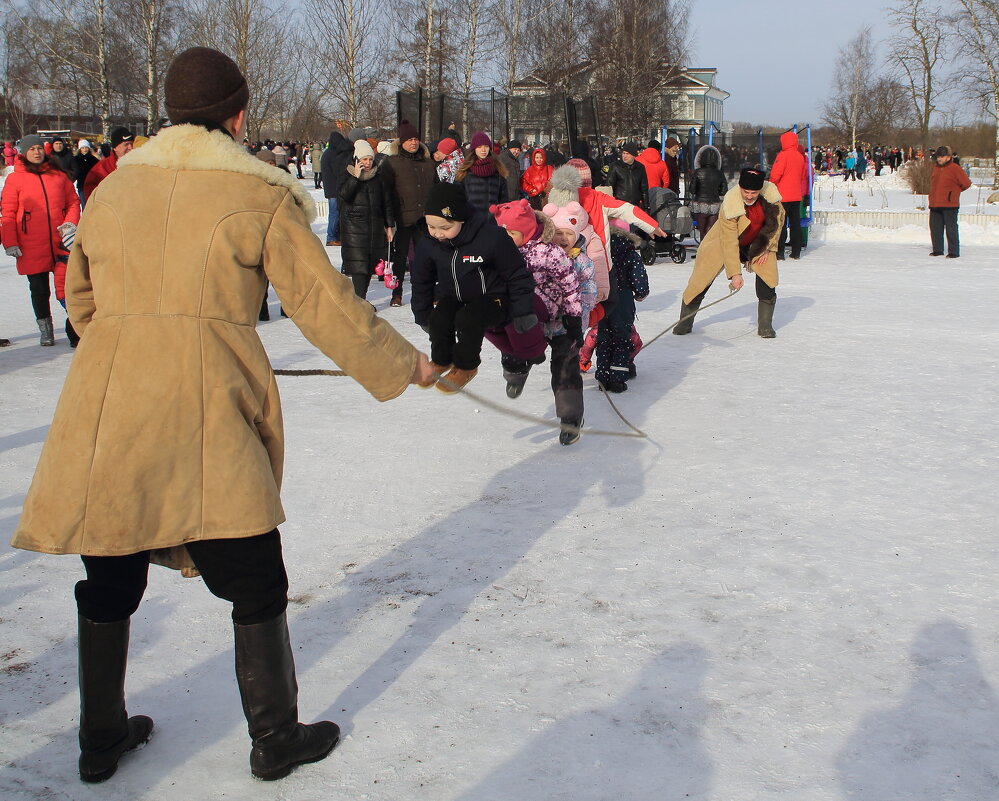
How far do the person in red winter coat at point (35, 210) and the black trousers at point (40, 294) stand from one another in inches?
4.1

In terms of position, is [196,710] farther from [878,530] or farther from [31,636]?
[878,530]

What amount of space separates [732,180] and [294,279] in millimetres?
17506

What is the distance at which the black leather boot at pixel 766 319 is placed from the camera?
8.70 metres

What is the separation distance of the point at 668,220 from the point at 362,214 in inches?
219

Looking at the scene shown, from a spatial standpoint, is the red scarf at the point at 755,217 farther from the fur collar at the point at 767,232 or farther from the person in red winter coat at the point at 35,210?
the person in red winter coat at the point at 35,210

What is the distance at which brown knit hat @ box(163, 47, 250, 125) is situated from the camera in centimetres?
227

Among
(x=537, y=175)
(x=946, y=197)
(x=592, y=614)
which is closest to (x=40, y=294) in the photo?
(x=537, y=175)

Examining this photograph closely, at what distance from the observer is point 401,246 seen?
33.1 ft

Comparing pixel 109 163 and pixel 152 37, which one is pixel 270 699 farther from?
pixel 152 37

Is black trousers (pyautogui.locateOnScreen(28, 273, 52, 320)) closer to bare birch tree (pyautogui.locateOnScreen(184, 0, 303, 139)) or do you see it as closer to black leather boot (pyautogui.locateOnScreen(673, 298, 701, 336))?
black leather boot (pyautogui.locateOnScreen(673, 298, 701, 336))

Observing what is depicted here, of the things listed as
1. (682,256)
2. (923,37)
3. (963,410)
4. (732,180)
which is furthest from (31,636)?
(923,37)

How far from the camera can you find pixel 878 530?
4.25 metres

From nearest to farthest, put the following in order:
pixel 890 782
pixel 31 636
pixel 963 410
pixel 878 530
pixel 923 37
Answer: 1. pixel 890 782
2. pixel 31 636
3. pixel 878 530
4. pixel 963 410
5. pixel 923 37

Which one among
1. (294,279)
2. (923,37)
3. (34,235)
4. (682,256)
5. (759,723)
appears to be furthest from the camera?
(923,37)
